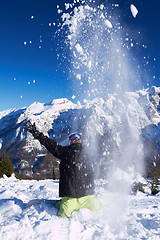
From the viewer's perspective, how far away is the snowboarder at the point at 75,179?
11.7ft

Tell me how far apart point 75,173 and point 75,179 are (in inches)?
4.5

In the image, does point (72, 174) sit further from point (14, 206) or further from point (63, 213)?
point (14, 206)

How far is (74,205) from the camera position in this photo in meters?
3.51

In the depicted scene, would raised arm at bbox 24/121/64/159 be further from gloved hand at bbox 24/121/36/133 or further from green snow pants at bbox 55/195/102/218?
green snow pants at bbox 55/195/102/218

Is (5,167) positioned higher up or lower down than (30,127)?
lower down

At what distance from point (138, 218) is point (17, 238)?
2.20m

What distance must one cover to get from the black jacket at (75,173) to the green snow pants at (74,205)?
0.08 meters

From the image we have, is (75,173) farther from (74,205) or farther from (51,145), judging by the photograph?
(51,145)

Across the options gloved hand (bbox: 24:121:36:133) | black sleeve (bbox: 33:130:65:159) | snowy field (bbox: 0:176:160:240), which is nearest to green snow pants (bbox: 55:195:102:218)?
snowy field (bbox: 0:176:160:240)

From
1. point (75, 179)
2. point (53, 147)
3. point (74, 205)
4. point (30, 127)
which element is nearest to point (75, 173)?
point (75, 179)

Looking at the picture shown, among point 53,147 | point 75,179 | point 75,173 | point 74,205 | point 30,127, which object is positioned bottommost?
point 74,205

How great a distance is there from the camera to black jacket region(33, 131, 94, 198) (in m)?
3.64

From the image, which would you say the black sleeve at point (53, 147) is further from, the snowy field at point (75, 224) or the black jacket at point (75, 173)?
the snowy field at point (75, 224)

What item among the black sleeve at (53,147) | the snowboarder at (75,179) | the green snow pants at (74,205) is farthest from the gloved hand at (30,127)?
the green snow pants at (74,205)
